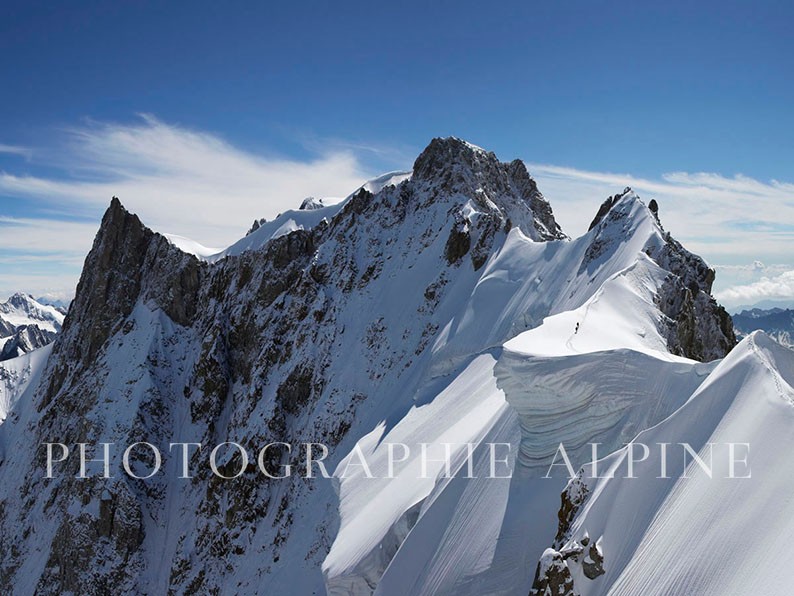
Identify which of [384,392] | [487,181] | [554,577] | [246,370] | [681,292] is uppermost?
[487,181]

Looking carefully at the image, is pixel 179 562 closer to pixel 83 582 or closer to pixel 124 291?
pixel 83 582

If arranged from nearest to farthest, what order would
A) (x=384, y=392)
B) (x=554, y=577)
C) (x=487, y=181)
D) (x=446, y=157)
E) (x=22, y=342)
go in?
(x=554, y=577) → (x=384, y=392) → (x=446, y=157) → (x=487, y=181) → (x=22, y=342)

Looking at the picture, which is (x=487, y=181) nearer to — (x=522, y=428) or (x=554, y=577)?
(x=522, y=428)

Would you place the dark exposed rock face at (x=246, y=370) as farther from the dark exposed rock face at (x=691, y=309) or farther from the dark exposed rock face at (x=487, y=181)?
the dark exposed rock face at (x=691, y=309)

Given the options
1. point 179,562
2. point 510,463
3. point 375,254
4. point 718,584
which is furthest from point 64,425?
point 718,584

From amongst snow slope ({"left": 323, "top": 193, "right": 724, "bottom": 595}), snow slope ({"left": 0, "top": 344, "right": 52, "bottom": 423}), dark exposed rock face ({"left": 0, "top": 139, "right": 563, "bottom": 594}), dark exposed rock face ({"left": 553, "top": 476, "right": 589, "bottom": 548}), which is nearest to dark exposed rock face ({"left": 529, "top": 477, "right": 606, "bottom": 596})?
dark exposed rock face ({"left": 553, "top": 476, "right": 589, "bottom": 548})

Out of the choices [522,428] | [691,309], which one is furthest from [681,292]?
[522,428]

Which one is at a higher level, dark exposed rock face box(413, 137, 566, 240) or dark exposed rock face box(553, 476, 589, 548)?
dark exposed rock face box(413, 137, 566, 240)

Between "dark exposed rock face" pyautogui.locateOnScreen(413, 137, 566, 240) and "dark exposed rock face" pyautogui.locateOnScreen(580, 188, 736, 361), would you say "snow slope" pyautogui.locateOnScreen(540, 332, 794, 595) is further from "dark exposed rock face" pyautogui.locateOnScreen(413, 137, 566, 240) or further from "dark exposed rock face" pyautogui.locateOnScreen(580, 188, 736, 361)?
"dark exposed rock face" pyautogui.locateOnScreen(413, 137, 566, 240)
